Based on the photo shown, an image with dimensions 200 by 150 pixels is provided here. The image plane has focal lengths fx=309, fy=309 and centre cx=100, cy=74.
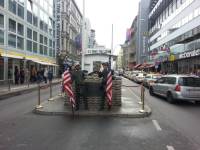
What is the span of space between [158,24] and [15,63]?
144 ft

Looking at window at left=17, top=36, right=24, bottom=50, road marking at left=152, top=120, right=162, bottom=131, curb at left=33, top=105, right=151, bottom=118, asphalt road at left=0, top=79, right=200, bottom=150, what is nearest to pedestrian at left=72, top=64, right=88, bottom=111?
curb at left=33, top=105, right=151, bottom=118

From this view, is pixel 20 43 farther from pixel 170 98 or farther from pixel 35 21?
pixel 170 98

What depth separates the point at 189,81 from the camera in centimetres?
1598

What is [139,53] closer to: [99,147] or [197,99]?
[197,99]

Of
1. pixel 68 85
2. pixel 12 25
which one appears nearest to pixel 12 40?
pixel 12 25

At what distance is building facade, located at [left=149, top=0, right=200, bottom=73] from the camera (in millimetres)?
37969

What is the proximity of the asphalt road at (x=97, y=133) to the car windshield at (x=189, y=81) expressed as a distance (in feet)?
15.4

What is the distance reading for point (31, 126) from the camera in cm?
913

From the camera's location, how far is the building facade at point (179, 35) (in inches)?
1495

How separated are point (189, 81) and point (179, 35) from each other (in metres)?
31.9

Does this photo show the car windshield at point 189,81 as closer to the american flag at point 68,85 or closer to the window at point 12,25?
the american flag at point 68,85

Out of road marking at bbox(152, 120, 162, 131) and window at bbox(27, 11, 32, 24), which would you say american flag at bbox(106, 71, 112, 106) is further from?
window at bbox(27, 11, 32, 24)

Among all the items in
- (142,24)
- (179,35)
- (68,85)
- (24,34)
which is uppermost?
(142,24)

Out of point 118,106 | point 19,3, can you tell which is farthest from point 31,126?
point 19,3
